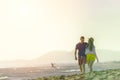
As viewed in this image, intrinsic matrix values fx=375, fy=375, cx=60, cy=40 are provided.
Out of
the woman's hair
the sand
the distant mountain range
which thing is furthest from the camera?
the woman's hair

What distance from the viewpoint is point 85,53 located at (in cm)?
629

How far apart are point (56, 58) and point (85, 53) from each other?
22.3 inches

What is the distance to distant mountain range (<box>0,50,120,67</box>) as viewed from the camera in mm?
5762

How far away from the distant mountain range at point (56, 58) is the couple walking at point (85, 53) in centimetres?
10

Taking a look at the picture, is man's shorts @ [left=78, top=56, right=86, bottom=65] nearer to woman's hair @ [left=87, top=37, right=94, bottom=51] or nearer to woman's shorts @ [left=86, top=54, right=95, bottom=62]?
woman's shorts @ [left=86, top=54, right=95, bottom=62]

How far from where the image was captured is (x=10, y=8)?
19.2 feet

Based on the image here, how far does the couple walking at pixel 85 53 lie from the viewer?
615 centimetres

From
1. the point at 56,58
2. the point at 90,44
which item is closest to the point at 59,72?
the point at 56,58

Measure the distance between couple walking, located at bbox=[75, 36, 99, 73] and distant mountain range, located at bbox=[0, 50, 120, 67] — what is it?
0.33ft

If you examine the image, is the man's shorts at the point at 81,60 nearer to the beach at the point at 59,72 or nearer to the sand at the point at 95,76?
the beach at the point at 59,72

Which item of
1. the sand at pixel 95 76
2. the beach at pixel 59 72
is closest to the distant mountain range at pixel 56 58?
the beach at pixel 59 72

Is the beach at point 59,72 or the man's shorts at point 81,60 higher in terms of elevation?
the man's shorts at point 81,60

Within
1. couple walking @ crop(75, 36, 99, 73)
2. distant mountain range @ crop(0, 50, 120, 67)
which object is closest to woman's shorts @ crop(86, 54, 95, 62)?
couple walking @ crop(75, 36, 99, 73)

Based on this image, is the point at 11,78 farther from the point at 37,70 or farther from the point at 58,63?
the point at 58,63
